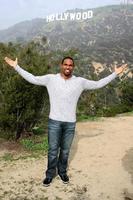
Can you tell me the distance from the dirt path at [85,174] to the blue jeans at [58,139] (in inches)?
12.2

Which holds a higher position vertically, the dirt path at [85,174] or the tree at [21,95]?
the tree at [21,95]

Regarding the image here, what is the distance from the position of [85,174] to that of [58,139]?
114cm

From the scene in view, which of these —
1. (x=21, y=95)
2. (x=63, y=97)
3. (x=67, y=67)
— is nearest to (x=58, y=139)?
(x=63, y=97)

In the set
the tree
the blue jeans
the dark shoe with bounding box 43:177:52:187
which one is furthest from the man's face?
the tree

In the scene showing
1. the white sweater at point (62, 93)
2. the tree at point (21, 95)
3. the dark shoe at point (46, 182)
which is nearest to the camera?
the white sweater at point (62, 93)

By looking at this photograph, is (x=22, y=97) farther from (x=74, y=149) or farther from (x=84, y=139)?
(x=84, y=139)

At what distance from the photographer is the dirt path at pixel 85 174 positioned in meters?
5.46

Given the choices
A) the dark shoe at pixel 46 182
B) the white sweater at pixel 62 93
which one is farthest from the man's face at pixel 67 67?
the dark shoe at pixel 46 182

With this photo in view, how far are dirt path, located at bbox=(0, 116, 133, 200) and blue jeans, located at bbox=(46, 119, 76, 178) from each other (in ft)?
1.02

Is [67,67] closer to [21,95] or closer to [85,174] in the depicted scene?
[85,174]

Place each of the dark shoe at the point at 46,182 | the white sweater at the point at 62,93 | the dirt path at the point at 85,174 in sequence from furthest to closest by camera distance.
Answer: the dark shoe at the point at 46,182 < the dirt path at the point at 85,174 < the white sweater at the point at 62,93

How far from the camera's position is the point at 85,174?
6383 millimetres

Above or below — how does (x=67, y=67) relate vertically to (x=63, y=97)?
above

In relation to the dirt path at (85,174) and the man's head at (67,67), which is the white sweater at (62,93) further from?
the dirt path at (85,174)
